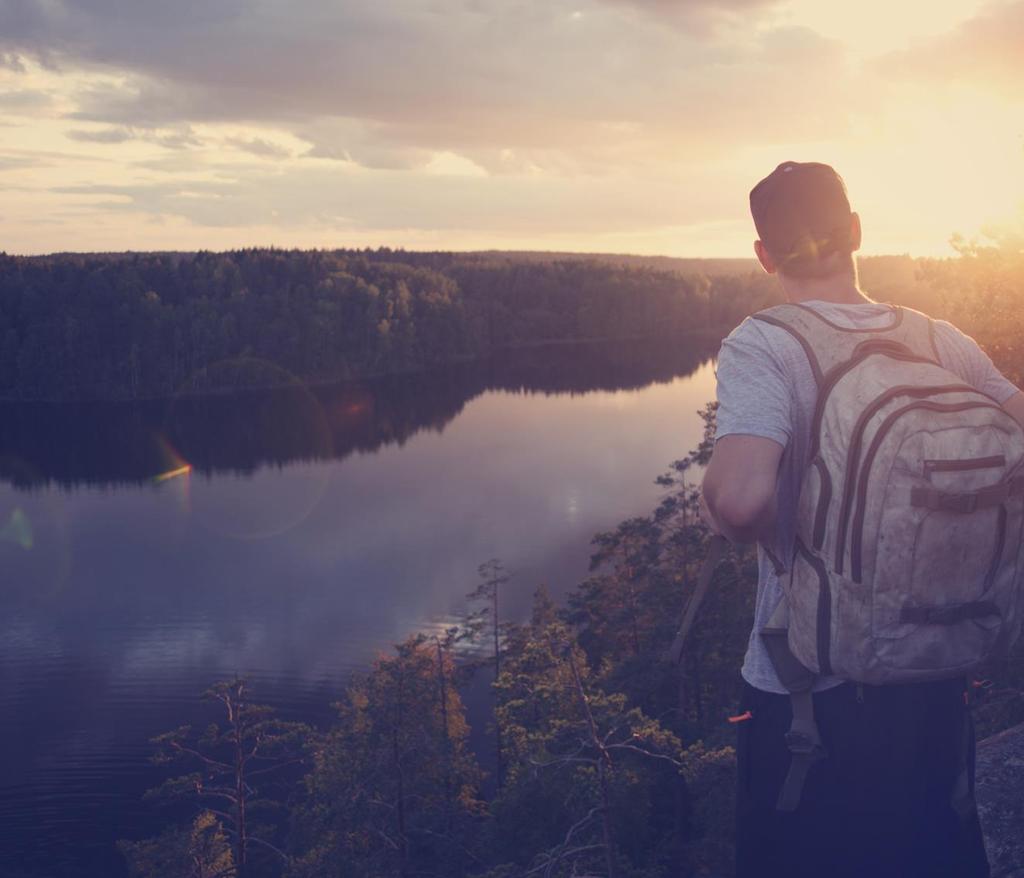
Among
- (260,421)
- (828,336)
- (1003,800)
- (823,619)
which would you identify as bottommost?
(260,421)

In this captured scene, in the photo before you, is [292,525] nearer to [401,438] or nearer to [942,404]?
[401,438]

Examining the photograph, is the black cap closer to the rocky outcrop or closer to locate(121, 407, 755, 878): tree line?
the rocky outcrop

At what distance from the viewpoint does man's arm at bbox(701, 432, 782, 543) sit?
6.39 ft

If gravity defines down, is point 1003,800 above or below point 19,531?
above

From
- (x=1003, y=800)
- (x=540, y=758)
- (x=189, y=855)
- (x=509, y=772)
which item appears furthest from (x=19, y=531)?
(x=1003, y=800)

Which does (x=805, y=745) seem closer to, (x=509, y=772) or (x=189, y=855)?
(x=189, y=855)

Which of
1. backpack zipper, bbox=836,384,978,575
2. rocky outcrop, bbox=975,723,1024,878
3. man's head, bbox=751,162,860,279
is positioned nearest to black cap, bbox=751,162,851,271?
man's head, bbox=751,162,860,279

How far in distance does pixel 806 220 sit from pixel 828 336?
28cm

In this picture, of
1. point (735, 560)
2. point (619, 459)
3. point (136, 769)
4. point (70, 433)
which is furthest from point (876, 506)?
point (70, 433)

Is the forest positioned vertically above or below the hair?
below

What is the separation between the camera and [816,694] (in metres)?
2.13

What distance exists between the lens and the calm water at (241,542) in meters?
27.3

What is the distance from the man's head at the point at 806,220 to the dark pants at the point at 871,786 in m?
0.96

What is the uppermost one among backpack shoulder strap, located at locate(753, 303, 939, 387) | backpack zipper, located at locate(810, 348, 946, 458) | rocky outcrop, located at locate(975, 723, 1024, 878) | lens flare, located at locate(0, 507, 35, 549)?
backpack shoulder strap, located at locate(753, 303, 939, 387)
